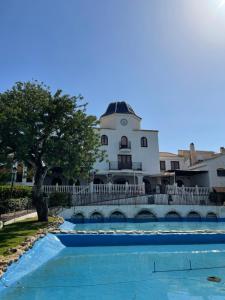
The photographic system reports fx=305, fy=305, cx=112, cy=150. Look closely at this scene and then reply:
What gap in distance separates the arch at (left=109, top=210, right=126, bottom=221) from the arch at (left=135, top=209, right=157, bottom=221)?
1.31 metres

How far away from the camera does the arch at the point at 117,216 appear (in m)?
28.1

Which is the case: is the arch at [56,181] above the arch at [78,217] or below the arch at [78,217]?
above

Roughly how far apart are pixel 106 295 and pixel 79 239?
7.05 metres

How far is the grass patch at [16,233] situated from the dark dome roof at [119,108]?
2541 cm

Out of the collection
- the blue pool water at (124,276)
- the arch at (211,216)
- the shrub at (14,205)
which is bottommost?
the blue pool water at (124,276)

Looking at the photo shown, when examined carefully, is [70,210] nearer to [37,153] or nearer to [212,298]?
[37,153]

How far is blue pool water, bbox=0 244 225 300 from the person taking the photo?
808 cm

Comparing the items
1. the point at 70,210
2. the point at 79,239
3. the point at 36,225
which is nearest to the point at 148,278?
the point at 79,239

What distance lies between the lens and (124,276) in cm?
986

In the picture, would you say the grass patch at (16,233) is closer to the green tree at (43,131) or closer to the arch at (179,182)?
the green tree at (43,131)

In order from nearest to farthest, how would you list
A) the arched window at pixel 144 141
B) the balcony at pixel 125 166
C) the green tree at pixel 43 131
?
the green tree at pixel 43 131 < the balcony at pixel 125 166 < the arched window at pixel 144 141

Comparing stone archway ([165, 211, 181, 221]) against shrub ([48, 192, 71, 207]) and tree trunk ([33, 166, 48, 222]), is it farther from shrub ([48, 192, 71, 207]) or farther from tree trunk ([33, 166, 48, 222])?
tree trunk ([33, 166, 48, 222])

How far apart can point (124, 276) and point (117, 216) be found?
739 inches

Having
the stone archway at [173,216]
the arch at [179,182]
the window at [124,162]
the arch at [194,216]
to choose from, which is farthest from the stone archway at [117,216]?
the arch at [179,182]
